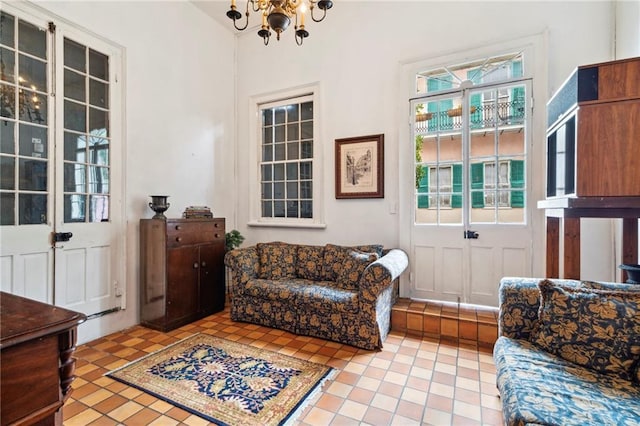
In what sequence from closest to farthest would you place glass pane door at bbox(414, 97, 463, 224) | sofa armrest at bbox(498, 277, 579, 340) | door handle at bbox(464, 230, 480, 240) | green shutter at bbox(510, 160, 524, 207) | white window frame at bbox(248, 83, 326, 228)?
sofa armrest at bbox(498, 277, 579, 340) < green shutter at bbox(510, 160, 524, 207) < door handle at bbox(464, 230, 480, 240) < glass pane door at bbox(414, 97, 463, 224) < white window frame at bbox(248, 83, 326, 228)

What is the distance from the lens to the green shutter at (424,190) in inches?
132

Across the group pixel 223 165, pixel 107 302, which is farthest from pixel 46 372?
pixel 223 165

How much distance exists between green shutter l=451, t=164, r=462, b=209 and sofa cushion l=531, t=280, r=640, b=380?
160cm

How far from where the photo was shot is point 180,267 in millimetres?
3141

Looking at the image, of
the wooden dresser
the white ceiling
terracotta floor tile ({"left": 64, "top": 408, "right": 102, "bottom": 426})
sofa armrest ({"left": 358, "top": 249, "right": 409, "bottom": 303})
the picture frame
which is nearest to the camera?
the wooden dresser

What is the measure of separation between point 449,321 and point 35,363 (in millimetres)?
2839

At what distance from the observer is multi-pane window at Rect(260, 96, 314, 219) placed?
405 centimetres

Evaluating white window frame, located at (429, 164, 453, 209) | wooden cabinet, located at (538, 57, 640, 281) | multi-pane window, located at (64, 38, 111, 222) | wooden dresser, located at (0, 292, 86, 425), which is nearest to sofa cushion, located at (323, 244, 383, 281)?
white window frame, located at (429, 164, 453, 209)

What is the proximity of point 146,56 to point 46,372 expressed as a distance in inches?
134

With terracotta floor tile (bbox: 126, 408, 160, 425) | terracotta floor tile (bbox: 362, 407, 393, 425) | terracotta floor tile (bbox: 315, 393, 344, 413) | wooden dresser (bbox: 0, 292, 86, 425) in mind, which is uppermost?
wooden dresser (bbox: 0, 292, 86, 425)

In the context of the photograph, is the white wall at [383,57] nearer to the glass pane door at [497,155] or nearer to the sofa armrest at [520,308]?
the glass pane door at [497,155]

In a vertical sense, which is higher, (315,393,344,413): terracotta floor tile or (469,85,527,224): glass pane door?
(469,85,527,224): glass pane door

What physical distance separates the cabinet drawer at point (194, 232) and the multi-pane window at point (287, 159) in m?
0.91

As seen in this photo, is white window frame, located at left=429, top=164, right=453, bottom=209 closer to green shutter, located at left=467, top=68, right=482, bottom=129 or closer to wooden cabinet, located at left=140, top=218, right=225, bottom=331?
green shutter, located at left=467, top=68, right=482, bottom=129
